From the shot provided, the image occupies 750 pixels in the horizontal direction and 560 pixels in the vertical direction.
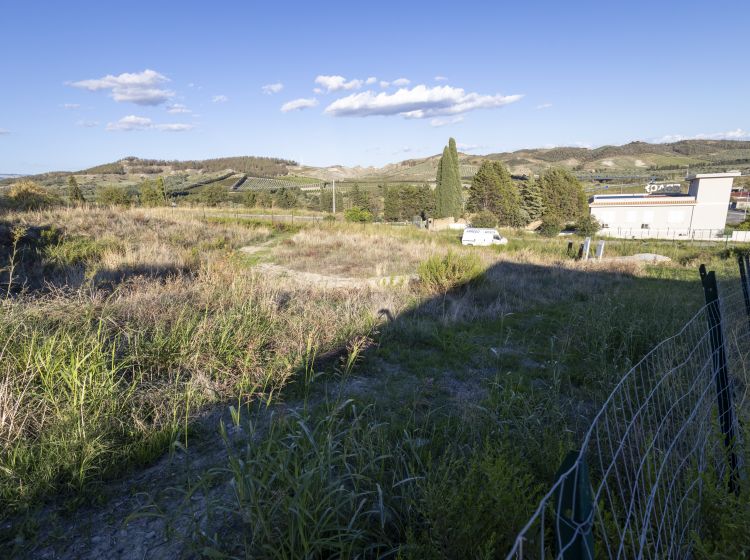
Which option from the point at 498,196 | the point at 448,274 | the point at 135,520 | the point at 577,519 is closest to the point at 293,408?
the point at 135,520

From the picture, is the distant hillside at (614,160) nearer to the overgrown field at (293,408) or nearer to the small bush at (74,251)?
the small bush at (74,251)

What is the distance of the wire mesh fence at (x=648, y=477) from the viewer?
0.79 m

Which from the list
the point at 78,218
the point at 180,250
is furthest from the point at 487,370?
the point at 78,218

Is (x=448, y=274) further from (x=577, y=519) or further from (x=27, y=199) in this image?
(x=27, y=199)

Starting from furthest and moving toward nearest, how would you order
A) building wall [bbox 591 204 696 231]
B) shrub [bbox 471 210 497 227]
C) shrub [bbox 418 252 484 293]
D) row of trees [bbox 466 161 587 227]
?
row of trees [bbox 466 161 587 227], building wall [bbox 591 204 696 231], shrub [bbox 471 210 497 227], shrub [bbox 418 252 484 293]

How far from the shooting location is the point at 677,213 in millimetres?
36375

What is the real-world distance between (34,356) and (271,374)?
1.59 meters

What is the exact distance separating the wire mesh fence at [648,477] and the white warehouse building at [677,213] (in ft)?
121

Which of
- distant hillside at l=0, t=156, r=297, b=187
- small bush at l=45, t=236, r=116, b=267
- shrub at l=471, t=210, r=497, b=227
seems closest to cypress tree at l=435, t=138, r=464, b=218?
shrub at l=471, t=210, r=497, b=227

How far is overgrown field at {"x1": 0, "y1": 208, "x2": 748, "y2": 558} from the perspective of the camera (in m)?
1.64

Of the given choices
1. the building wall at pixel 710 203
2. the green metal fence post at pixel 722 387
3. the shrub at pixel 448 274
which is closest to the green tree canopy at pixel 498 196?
the building wall at pixel 710 203

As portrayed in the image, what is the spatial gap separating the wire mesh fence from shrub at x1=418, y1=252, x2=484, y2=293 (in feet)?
12.2

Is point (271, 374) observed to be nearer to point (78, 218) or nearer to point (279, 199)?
point (78, 218)

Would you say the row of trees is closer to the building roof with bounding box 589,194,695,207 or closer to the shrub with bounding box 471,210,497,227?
the building roof with bounding box 589,194,695,207
